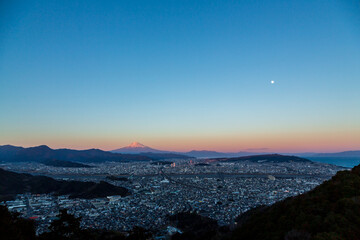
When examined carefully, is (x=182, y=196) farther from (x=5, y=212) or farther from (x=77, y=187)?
(x=5, y=212)

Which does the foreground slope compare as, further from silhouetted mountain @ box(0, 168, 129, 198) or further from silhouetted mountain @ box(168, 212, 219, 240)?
silhouetted mountain @ box(0, 168, 129, 198)

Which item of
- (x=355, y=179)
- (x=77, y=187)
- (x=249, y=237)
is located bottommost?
(x=77, y=187)

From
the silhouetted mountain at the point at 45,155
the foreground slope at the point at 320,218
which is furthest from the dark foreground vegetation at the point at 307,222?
the silhouetted mountain at the point at 45,155

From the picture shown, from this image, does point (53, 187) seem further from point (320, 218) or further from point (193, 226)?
point (320, 218)

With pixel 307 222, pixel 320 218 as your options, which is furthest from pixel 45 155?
pixel 320 218

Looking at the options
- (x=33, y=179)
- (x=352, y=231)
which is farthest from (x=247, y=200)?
(x=33, y=179)

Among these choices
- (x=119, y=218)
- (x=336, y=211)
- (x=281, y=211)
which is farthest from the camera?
(x=119, y=218)

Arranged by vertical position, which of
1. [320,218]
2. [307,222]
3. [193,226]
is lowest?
[193,226]

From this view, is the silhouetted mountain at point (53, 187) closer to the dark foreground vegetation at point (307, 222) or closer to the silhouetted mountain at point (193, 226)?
the silhouetted mountain at point (193, 226)

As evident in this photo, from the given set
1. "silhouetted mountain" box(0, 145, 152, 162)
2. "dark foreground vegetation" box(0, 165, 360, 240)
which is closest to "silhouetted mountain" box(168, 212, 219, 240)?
"dark foreground vegetation" box(0, 165, 360, 240)
